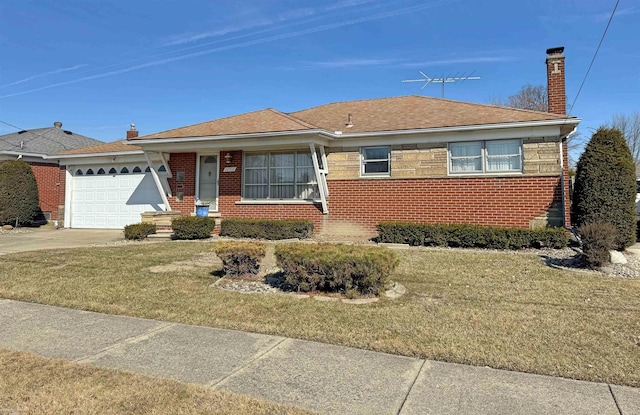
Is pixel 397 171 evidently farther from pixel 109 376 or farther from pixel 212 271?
pixel 109 376

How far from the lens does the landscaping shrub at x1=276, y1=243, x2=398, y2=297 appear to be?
19.3ft

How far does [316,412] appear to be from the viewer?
287 cm

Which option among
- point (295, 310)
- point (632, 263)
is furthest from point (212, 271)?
point (632, 263)

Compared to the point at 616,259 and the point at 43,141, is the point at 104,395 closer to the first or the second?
the point at 616,259

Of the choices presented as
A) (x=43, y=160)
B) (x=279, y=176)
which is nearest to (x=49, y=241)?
(x=279, y=176)

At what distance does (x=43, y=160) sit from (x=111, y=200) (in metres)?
6.63

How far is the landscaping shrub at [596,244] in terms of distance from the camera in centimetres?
754

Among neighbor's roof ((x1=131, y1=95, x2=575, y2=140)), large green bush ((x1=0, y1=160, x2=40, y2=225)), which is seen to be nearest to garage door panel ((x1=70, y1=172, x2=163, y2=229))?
large green bush ((x1=0, y1=160, x2=40, y2=225))

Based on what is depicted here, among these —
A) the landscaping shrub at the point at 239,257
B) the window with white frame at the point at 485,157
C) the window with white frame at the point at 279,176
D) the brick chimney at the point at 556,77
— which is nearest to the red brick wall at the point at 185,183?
the window with white frame at the point at 279,176

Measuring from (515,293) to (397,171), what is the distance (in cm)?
718

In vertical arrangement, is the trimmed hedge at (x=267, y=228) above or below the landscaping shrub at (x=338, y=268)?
above

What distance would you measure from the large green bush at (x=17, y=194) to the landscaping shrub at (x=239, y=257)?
48.7 feet

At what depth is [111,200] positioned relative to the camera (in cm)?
1708

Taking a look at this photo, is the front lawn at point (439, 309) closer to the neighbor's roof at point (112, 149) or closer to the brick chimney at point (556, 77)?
the brick chimney at point (556, 77)
